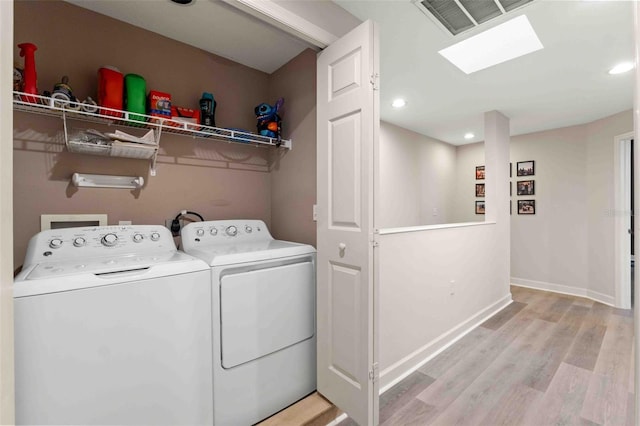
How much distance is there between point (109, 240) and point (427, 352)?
2375mm

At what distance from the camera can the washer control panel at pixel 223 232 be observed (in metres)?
1.83

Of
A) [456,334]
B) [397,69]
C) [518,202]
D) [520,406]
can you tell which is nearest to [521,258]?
[518,202]

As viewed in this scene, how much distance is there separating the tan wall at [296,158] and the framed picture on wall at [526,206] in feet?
13.5

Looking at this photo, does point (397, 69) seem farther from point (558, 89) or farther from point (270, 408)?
point (270, 408)

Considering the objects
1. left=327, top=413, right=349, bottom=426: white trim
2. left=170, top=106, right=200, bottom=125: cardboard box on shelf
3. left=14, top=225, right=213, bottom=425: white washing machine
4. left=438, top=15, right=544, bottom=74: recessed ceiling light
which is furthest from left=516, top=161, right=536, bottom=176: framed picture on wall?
left=14, top=225, right=213, bottom=425: white washing machine

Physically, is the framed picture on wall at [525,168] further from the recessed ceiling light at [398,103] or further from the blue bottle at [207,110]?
the blue bottle at [207,110]

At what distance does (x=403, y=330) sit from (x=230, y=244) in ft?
4.64

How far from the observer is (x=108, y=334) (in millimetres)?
1125

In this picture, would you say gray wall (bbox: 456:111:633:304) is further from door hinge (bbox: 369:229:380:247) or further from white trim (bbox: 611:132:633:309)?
door hinge (bbox: 369:229:380:247)

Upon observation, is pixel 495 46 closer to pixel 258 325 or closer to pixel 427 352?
pixel 427 352

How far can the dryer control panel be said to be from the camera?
6.02ft

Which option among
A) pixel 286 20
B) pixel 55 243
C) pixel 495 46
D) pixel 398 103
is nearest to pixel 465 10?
pixel 495 46

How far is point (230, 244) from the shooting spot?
1.93 m

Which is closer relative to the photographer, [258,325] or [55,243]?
[55,243]
